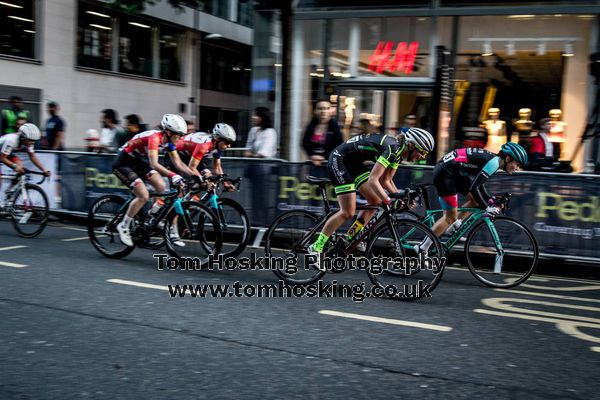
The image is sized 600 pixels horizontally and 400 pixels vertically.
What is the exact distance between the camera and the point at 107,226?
28.2 feet

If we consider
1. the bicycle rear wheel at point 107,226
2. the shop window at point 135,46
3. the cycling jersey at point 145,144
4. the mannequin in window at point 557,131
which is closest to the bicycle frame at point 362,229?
the cycling jersey at point 145,144

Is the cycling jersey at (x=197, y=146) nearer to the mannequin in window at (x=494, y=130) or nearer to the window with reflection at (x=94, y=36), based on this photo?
the mannequin in window at (x=494, y=130)

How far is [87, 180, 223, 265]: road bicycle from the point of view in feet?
26.5

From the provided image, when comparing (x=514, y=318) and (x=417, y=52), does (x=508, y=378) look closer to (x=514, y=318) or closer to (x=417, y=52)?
(x=514, y=318)

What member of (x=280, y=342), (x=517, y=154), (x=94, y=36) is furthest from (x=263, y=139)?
(x=94, y=36)

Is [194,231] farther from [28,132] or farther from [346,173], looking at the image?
[28,132]

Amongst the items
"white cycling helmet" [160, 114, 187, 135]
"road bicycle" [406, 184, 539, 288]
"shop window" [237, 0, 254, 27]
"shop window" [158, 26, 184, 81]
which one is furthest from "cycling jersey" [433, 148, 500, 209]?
"shop window" [237, 0, 254, 27]

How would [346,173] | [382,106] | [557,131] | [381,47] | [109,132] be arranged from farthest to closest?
[381,47] → [382,106] → [109,132] → [557,131] → [346,173]

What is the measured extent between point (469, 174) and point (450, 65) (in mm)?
8006

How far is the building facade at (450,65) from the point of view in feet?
46.1

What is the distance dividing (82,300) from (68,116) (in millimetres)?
18778

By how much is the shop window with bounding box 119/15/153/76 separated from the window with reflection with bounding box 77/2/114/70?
0.79 m

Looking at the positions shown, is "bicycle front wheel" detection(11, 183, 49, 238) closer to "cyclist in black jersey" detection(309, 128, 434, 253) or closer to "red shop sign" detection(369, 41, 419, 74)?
"cyclist in black jersey" detection(309, 128, 434, 253)

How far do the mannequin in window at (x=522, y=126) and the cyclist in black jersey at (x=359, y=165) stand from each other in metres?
6.95
